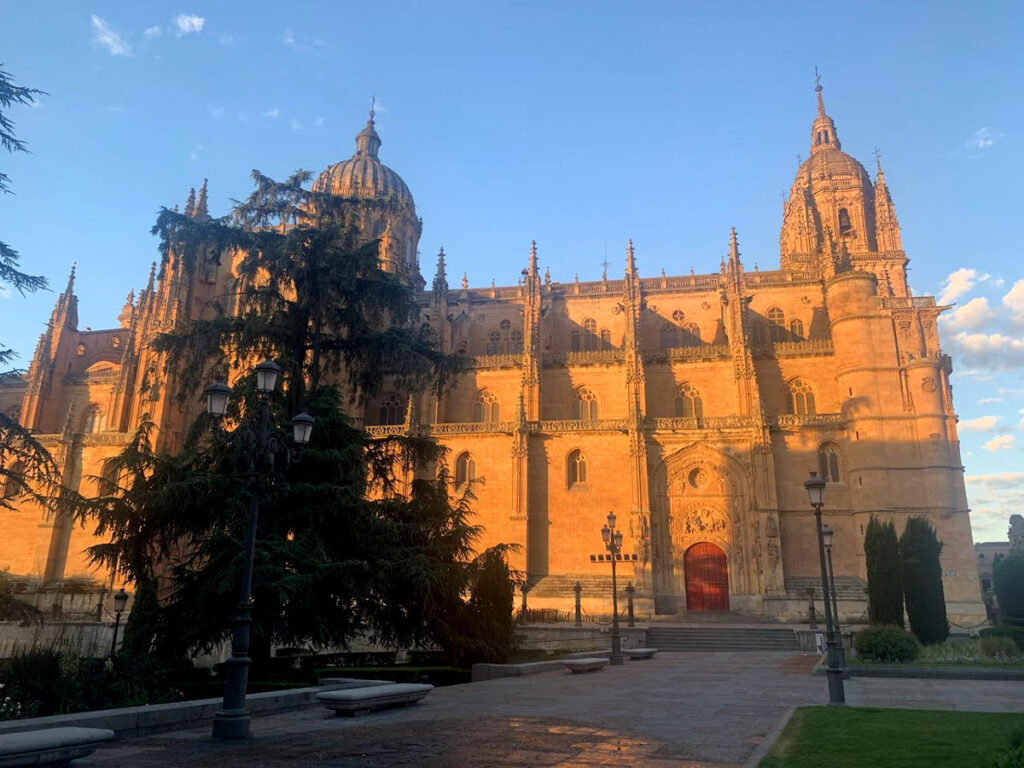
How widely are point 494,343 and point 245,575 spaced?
124ft

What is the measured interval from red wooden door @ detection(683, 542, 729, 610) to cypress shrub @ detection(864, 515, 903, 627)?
1306cm

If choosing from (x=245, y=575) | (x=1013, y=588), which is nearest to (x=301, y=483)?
(x=245, y=575)

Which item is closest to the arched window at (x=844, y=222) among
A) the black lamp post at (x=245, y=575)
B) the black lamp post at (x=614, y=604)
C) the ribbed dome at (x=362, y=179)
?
the ribbed dome at (x=362, y=179)

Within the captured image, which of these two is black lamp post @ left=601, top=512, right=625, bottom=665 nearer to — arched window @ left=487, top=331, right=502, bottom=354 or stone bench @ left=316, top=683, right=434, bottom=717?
stone bench @ left=316, top=683, right=434, bottom=717

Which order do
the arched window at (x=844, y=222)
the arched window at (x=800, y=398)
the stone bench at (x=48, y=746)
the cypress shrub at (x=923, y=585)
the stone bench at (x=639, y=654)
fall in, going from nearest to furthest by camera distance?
the stone bench at (x=48, y=746) → the cypress shrub at (x=923, y=585) → the stone bench at (x=639, y=654) → the arched window at (x=800, y=398) → the arched window at (x=844, y=222)

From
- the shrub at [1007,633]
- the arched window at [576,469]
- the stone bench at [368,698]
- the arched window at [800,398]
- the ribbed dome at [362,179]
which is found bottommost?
the stone bench at [368,698]

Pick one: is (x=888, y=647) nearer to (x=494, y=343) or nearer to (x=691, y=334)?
(x=691, y=334)

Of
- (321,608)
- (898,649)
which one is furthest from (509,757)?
(898,649)

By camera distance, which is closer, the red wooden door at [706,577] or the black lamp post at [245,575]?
the black lamp post at [245,575]

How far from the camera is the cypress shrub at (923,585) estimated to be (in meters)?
22.3

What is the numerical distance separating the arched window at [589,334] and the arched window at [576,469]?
973 cm

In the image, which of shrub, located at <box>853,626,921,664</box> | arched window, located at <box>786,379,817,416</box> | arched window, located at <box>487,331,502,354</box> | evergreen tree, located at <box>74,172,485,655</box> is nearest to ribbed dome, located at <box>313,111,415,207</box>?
arched window, located at <box>487,331,502,354</box>

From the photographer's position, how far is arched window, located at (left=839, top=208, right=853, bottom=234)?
50844mm

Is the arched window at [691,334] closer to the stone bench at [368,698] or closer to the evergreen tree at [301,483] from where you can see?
the evergreen tree at [301,483]
